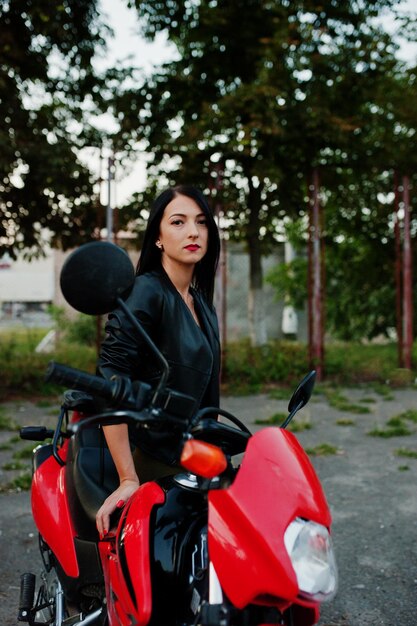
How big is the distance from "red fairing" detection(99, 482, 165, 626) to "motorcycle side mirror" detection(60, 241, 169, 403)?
333 millimetres

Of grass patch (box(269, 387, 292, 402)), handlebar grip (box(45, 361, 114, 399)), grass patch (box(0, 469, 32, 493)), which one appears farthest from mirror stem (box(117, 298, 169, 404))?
grass patch (box(269, 387, 292, 402))

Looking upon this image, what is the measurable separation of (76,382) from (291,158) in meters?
10.2

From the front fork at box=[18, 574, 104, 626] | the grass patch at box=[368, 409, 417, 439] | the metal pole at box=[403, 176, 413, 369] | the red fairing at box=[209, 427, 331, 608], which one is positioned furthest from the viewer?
the metal pole at box=[403, 176, 413, 369]

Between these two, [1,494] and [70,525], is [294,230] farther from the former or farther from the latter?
[70,525]

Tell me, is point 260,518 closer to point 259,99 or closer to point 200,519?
point 200,519

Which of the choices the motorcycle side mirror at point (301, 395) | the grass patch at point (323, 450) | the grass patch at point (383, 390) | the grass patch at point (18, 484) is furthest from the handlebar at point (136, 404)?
the grass patch at point (383, 390)

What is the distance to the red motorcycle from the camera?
48.3 inches

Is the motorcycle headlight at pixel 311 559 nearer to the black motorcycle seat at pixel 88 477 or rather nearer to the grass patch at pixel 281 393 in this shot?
the black motorcycle seat at pixel 88 477

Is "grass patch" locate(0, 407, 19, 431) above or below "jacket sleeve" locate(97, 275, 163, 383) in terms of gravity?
below

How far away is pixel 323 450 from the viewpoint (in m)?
5.62

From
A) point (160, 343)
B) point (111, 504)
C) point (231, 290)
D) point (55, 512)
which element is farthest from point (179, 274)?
point (231, 290)

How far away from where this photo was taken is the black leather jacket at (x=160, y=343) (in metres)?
1.76

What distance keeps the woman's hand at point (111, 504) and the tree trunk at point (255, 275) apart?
32.3ft

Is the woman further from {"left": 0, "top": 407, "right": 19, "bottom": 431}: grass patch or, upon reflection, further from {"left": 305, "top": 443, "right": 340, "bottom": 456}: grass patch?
{"left": 0, "top": 407, "right": 19, "bottom": 431}: grass patch
